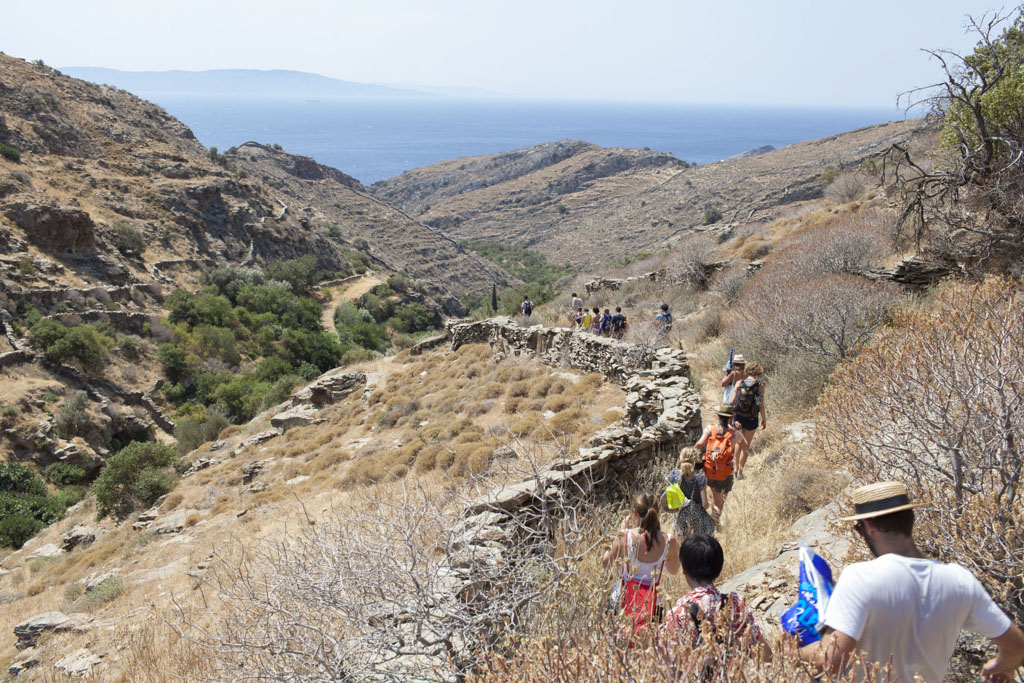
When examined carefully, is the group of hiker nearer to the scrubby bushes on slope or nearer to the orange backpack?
the scrubby bushes on slope

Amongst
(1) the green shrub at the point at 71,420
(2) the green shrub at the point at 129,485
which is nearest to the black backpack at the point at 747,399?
(2) the green shrub at the point at 129,485

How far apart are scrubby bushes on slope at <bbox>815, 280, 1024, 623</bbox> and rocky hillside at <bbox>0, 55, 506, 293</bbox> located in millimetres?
34838

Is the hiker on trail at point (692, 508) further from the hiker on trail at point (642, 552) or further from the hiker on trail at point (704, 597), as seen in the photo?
the hiker on trail at point (704, 597)

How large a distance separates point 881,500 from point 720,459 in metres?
3.43

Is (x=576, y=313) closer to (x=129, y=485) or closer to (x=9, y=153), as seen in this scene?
(x=129, y=485)

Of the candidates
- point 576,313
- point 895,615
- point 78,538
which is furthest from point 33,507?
point 895,615

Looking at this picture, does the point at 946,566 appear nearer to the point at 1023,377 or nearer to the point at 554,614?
the point at 554,614

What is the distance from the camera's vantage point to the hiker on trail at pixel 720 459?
18.8 feet

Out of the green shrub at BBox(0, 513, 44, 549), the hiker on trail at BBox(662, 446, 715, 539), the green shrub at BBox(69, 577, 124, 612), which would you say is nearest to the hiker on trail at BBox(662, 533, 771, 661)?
the hiker on trail at BBox(662, 446, 715, 539)

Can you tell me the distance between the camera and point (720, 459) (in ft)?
18.8

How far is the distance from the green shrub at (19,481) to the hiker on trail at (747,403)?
20418mm

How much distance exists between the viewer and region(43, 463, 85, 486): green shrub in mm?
18219

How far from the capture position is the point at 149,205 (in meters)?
40.4

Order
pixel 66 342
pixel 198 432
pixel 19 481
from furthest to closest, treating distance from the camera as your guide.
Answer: pixel 66 342, pixel 198 432, pixel 19 481
